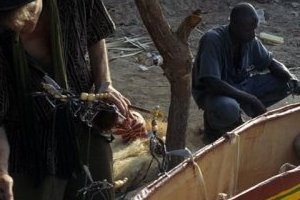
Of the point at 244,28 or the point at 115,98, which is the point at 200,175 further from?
the point at 244,28

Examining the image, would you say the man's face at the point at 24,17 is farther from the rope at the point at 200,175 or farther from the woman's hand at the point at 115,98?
the rope at the point at 200,175

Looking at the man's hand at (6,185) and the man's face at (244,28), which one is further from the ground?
Result: the man's hand at (6,185)

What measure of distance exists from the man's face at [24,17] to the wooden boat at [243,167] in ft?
2.54

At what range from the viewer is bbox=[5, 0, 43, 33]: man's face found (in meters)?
2.44

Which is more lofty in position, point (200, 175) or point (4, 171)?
point (4, 171)

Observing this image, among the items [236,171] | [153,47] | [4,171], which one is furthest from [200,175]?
[153,47]

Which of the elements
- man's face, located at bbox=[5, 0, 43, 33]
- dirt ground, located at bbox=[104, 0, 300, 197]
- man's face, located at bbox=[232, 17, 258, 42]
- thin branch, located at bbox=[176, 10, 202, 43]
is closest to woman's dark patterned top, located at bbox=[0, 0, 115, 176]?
man's face, located at bbox=[5, 0, 43, 33]

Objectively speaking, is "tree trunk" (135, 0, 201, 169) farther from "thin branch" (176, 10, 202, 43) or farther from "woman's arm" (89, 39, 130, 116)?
"woman's arm" (89, 39, 130, 116)

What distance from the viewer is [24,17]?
2.45 meters

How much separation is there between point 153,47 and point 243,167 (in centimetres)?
422

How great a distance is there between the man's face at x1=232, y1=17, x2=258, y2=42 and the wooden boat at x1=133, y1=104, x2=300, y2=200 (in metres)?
1.32

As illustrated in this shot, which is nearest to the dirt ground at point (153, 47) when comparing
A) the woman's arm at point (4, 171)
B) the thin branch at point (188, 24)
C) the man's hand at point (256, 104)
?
the man's hand at point (256, 104)

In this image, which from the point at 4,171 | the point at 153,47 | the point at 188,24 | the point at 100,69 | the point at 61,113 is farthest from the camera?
the point at 153,47

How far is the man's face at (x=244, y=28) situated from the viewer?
16.5 feet
